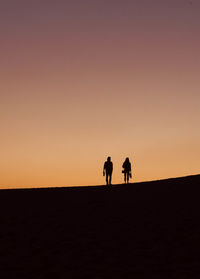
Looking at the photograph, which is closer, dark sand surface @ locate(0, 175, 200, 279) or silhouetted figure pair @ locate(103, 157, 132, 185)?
dark sand surface @ locate(0, 175, 200, 279)

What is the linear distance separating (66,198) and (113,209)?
3.76 meters

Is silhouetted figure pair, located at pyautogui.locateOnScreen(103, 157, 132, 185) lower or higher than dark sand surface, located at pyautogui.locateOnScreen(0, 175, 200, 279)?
higher

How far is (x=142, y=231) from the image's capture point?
11922mm

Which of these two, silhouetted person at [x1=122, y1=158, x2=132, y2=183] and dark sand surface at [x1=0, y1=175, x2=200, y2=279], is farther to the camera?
silhouetted person at [x1=122, y1=158, x2=132, y2=183]

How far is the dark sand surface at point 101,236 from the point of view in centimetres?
873

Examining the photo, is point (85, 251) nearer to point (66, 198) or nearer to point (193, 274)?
point (193, 274)

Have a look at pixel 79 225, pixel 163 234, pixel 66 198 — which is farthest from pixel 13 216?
pixel 163 234

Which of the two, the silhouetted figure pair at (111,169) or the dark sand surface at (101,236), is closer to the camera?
the dark sand surface at (101,236)

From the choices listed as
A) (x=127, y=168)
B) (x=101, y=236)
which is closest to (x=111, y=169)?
(x=127, y=168)

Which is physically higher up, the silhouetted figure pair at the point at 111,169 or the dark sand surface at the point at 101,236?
the silhouetted figure pair at the point at 111,169

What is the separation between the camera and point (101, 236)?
11516 millimetres

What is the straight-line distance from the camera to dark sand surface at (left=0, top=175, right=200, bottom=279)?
28.6 ft

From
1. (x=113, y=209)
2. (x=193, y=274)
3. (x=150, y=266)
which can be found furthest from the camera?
(x=113, y=209)

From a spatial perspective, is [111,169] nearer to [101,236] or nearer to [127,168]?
[127,168]
